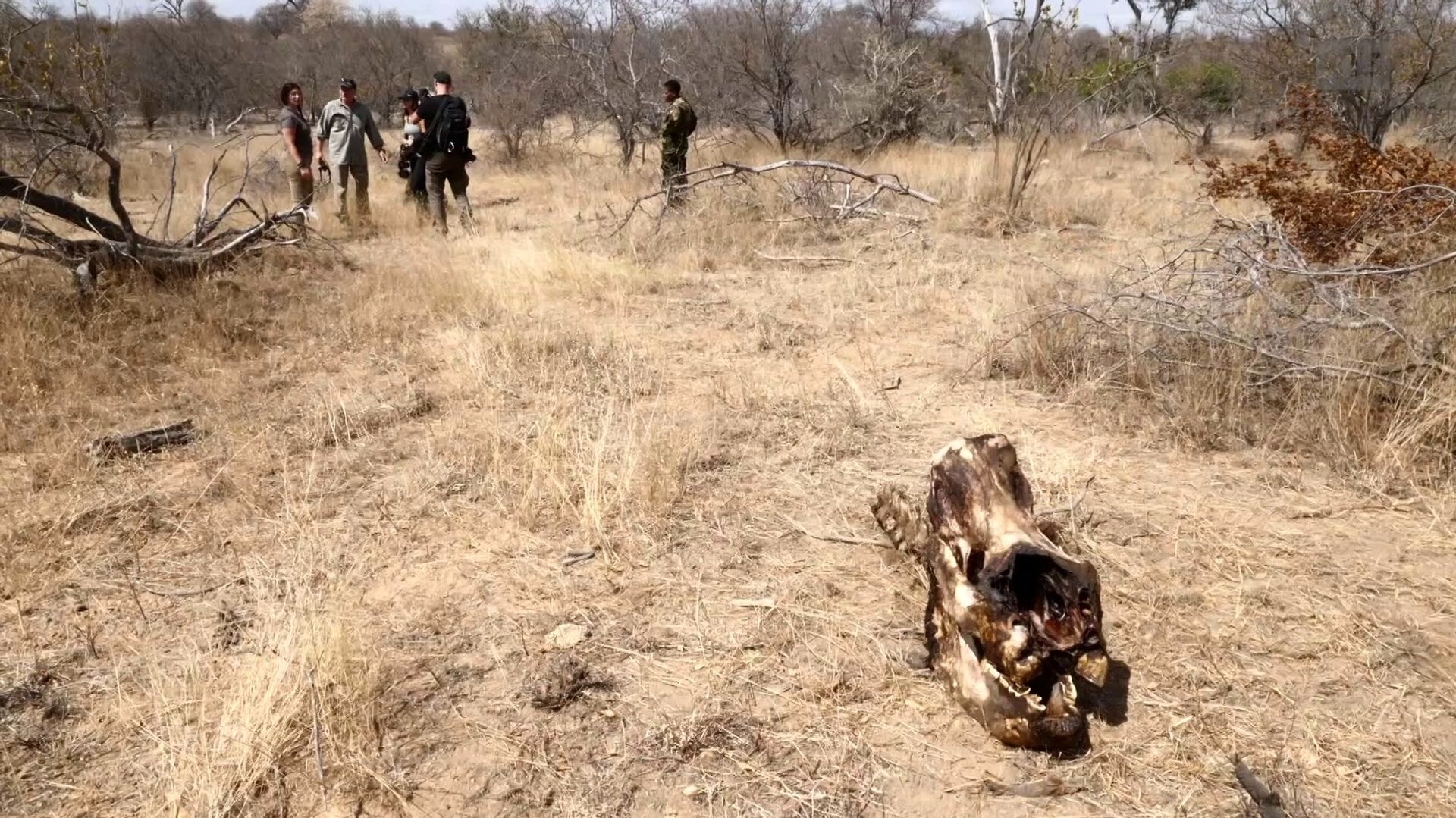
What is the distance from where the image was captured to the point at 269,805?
1.97 metres

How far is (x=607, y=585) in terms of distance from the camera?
2840 mm

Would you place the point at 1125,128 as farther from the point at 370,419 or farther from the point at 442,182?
the point at 370,419

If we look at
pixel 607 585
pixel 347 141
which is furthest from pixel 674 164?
pixel 607 585

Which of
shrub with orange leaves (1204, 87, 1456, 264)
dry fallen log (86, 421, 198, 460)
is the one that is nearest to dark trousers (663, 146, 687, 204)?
shrub with orange leaves (1204, 87, 1456, 264)

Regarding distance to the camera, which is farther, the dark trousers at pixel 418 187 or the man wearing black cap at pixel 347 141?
the dark trousers at pixel 418 187

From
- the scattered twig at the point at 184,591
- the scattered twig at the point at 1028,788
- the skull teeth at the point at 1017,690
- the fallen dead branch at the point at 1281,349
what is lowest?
the scattered twig at the point at 1028,788

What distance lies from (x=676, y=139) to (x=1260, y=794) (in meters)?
8.14

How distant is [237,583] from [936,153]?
1096 centimetres

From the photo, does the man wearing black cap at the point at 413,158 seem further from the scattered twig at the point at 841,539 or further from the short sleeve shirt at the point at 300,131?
the scattered twig at the point at 841,539

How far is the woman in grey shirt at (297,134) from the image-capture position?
8.29m

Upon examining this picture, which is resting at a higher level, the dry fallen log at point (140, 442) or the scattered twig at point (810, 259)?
the scattered twig at point (810, 259)

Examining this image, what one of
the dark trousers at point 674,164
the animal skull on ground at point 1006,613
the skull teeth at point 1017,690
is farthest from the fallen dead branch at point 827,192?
the skull teeth at point 1017,690

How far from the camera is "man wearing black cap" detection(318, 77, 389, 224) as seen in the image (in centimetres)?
848

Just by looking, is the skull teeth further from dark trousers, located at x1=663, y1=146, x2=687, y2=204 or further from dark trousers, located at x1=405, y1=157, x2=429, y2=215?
dark trousers, located at x1=405, y1=157, x2=429, y2=215
